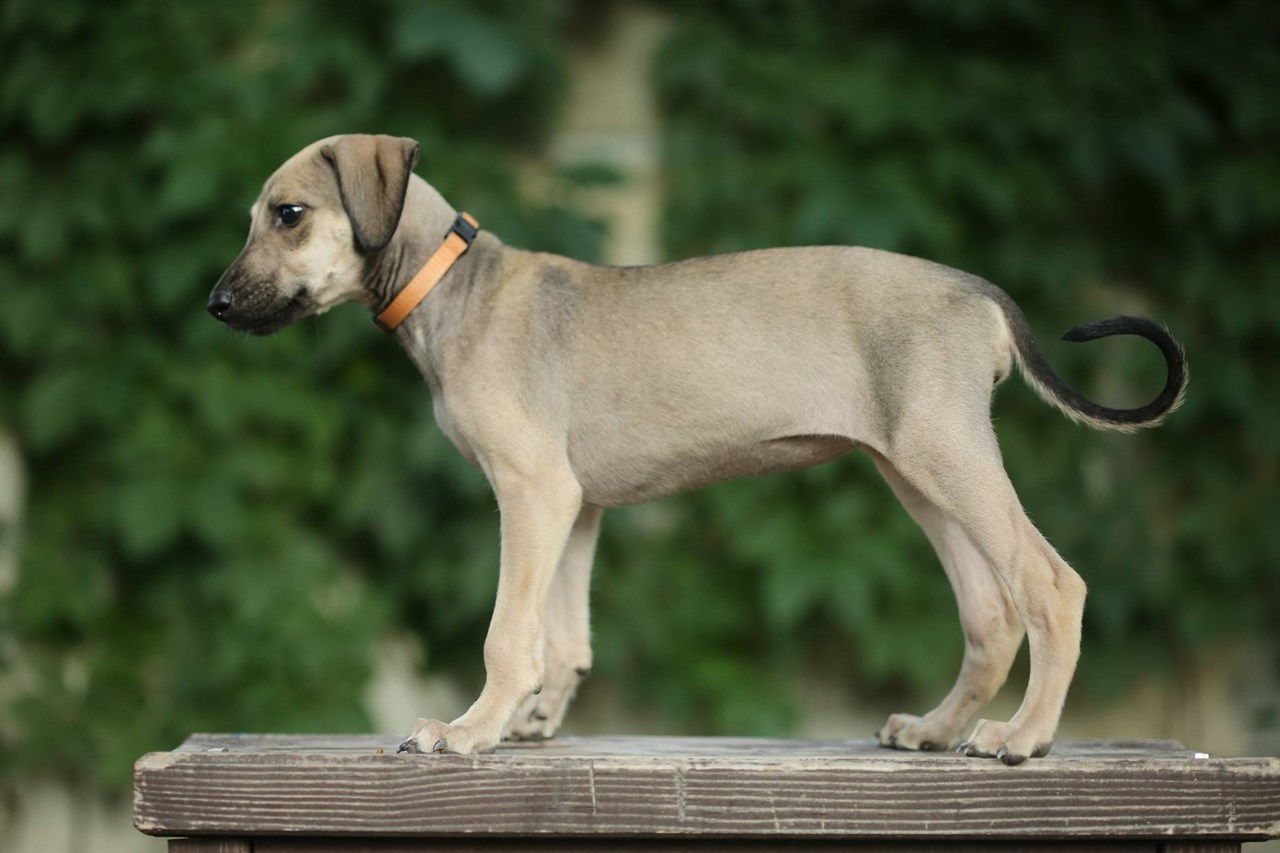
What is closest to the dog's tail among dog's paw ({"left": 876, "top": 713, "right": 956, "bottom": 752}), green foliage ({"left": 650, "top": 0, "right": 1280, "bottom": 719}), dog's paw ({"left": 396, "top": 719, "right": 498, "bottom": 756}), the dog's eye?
dog's paw ({"left": 876, "top": 713, "right": 956, "bottom": 752})

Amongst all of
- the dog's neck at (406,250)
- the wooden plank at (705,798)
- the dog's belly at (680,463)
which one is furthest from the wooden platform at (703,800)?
the dog's neck at (406,250)

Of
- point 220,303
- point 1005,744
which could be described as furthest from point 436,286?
point 1005,744

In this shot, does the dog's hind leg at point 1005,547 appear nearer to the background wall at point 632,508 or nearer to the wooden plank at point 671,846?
the wooden plank at point 671,846

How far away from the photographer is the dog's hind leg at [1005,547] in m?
3.26

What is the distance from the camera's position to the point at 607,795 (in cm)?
305

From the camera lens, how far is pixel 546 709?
390 cm

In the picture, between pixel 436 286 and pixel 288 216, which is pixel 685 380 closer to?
pixel 436 286

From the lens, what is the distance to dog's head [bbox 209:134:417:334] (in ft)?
11.6

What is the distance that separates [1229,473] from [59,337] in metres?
6.22

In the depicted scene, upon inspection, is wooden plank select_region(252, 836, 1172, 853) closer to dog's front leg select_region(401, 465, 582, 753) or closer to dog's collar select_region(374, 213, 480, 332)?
dog's front leg select_region(401, 465, 582, 753)

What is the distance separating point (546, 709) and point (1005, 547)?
1.43 m

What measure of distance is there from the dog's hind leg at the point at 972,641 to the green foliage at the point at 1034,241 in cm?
285

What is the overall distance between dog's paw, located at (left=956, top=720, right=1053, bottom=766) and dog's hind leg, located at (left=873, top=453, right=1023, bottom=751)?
0.27 m

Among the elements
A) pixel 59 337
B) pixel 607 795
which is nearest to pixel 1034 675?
pixel 607 795
